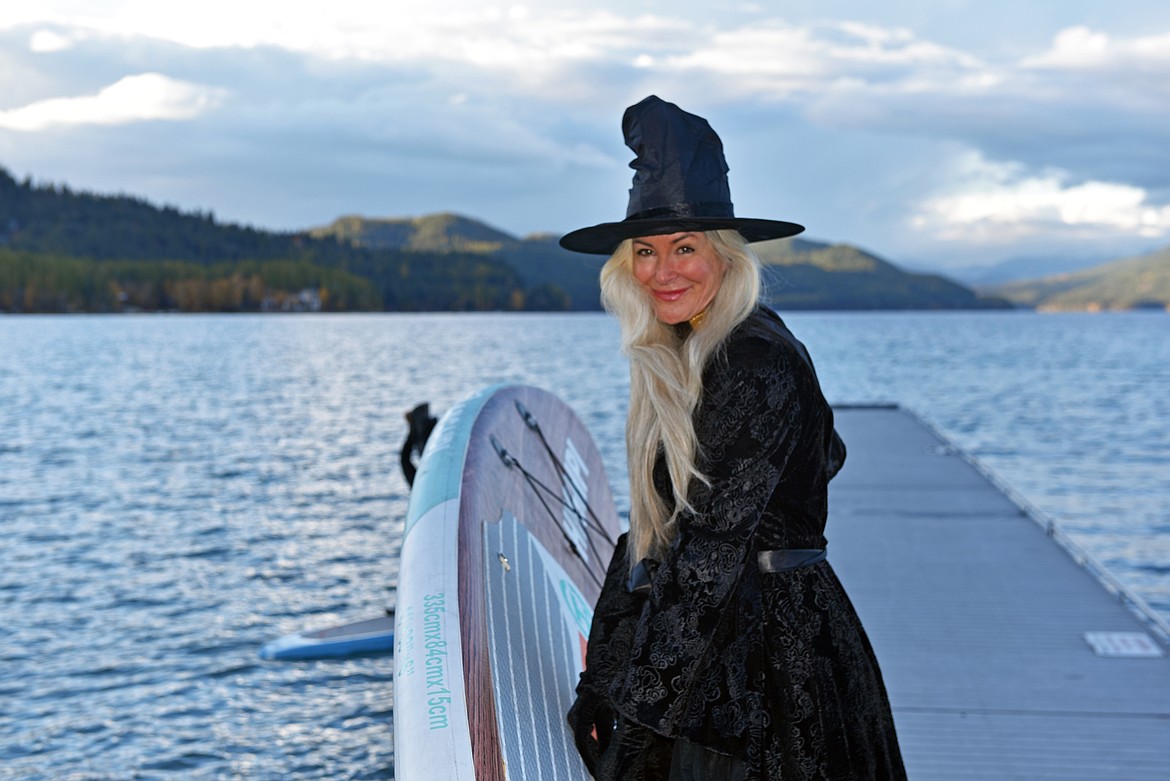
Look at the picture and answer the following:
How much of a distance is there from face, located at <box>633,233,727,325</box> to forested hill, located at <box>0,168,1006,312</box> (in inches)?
4990

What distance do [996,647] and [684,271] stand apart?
15.2 feet

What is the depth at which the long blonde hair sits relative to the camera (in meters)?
2.16

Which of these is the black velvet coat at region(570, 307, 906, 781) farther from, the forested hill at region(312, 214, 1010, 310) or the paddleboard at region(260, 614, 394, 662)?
the forested hill at region(312, 214, 1010, 310)

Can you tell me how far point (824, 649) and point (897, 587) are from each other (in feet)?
18.0

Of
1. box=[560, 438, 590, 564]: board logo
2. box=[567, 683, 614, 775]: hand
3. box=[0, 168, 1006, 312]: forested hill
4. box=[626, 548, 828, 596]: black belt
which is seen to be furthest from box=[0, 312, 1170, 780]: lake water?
box=[0, 168, 1006, 312]: forested hill

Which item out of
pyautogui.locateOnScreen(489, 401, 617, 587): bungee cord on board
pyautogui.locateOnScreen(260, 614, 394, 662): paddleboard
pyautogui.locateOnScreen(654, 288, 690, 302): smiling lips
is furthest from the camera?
pyautogui.locateOnScreen(260, 614, 394, 662): paddleboard

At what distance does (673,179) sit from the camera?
89.6 inches

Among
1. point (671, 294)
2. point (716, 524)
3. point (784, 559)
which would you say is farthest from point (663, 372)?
point (784, 559)

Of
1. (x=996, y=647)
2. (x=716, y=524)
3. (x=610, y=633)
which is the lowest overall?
(x=996, y=647)

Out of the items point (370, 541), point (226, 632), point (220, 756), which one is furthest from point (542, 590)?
point (370, 541)

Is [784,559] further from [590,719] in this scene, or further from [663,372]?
[590,719]

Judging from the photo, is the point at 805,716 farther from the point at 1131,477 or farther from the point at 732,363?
the point at 1131,477

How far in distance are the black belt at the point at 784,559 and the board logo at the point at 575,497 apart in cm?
251

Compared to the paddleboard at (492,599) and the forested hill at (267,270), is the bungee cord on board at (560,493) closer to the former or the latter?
the paddleboard at (492,599)
